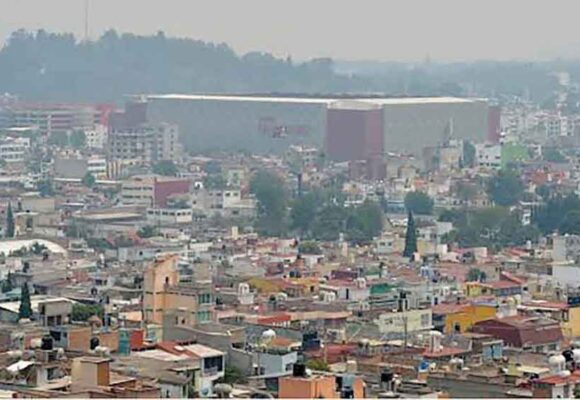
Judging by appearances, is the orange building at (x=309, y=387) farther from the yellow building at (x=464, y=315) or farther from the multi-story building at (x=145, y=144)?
the multi-story building at (x=145, y=144)

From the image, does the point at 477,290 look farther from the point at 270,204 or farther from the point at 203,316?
the point at 270,204

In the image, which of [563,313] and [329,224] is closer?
[563,313]

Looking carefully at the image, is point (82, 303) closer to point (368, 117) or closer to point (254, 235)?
point (254, 235)

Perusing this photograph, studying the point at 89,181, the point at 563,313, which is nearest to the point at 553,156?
the point at 89,181

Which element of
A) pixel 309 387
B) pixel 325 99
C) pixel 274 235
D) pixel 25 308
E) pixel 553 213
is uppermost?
pixel 309 387

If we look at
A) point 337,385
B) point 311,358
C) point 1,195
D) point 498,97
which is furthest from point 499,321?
point 498,97

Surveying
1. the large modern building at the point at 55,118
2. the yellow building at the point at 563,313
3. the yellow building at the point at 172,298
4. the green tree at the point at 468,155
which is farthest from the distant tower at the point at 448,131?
the yellow building at the point at 172,298
